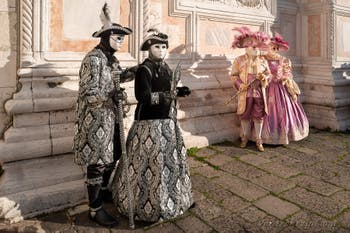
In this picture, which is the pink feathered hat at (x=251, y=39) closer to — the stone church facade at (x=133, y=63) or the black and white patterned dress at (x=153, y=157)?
the stone church facade at (x=133, y=63)

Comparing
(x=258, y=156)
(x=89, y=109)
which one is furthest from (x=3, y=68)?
(x=258, y=156)

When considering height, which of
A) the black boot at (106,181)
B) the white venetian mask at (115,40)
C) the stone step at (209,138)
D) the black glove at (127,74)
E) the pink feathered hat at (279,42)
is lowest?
the black boot at (106,181)

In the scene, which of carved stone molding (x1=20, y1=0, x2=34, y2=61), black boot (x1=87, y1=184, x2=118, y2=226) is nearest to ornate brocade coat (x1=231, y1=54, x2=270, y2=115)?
black boot (x1=87, y1=184, x2=118, y2=226)

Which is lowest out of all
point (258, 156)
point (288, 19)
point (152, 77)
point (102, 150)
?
point (258, 156)

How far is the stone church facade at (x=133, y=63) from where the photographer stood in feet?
10.3

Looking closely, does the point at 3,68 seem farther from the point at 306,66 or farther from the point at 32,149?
the point at 306,66

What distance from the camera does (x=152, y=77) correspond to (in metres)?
2.64

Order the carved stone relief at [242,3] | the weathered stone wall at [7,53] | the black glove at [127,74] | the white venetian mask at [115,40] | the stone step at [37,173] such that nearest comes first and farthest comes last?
the white venetian mask at [115,40] < the black glove at [127,74] < the stone step at [37,173] < the weathered stone wall at [7,53] < the carved stone relief at [242,3]

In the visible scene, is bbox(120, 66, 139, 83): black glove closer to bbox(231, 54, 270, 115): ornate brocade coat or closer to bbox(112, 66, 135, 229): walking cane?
bbox(112, 66, 135, 229): walking cane

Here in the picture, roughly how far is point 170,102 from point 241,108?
7.26 feet

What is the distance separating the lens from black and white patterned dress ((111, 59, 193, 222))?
2.62 metres

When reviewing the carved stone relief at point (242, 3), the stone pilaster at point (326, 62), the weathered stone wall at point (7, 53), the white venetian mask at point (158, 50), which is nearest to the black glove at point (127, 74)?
the white venetian mask at point (158, 50)

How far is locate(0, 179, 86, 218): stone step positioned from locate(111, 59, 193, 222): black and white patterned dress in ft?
1.77

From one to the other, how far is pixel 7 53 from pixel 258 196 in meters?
3.00
